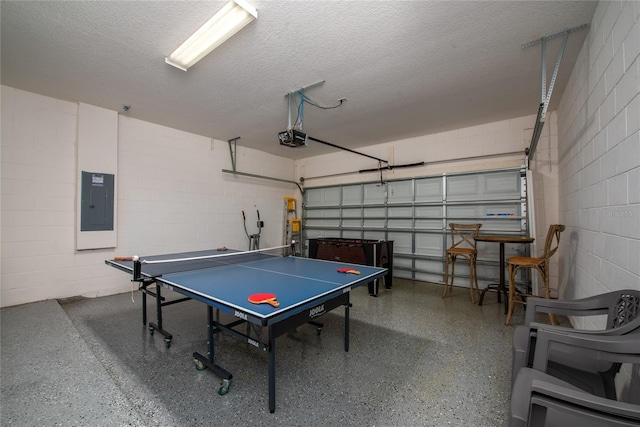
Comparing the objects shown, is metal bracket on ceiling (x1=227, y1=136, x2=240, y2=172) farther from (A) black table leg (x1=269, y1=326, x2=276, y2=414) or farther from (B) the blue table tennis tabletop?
(A) black table leg (x1=269, y1=326, x2=276, y2=414)

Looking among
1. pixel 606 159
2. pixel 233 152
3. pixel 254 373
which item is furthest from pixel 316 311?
pixel 233 152

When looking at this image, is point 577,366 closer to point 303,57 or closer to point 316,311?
point 316,311

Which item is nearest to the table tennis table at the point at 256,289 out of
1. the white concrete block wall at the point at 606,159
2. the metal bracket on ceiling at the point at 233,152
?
the white concrete block wall at the point at 606,159

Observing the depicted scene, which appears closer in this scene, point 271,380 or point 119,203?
point 271,380

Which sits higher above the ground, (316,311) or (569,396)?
(569,396)

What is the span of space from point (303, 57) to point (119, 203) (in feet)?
12.3

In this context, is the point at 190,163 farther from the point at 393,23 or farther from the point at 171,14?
the point at 393,23

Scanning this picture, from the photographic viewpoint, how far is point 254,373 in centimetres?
209

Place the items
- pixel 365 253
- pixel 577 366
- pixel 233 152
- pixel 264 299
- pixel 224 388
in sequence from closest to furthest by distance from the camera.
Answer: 1. pixel 577 366
2. pixel 264 299
3. pixel 224 388
4. pixel 365 253
5. pixel 233 152

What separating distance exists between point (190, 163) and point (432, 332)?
4.98m

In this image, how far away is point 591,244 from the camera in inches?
90.0

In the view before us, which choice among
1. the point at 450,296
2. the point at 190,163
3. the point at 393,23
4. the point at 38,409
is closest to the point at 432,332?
the point at 450,296

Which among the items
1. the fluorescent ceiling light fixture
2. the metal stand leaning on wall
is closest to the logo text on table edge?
the fluorescent ceiling light fixture

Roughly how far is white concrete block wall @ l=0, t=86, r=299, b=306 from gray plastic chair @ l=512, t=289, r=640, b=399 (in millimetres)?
5172
